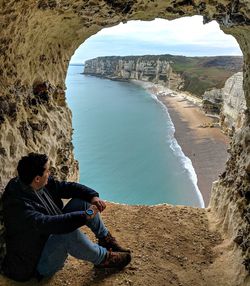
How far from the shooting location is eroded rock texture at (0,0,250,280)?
6.18m

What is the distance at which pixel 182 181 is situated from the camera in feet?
80.6

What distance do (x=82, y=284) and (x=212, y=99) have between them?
4808cm

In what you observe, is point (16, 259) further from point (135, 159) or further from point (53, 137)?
point (135, 159)

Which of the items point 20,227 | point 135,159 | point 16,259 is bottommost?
point 135,159

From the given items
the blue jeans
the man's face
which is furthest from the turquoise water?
the man's face

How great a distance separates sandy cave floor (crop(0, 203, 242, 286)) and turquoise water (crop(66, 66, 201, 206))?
11.4 metres

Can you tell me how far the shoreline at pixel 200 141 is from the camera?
25672 mm

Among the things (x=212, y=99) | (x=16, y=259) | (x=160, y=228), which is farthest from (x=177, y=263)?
(x=212, y=99)

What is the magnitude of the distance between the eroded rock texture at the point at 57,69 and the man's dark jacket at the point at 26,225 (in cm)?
100

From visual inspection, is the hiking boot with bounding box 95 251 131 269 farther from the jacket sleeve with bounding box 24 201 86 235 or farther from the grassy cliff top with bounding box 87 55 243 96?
the grassy cliff top with bounding box 87 55 243 96

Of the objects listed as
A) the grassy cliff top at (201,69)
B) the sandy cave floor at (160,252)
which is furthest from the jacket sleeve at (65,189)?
the grassy cliff top at (201,69)

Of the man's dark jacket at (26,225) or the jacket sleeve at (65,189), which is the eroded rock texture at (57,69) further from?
the man's dark jacket at (26,225)

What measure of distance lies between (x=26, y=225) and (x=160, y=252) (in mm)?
3453

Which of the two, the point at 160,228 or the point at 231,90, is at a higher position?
the point at 231,90
